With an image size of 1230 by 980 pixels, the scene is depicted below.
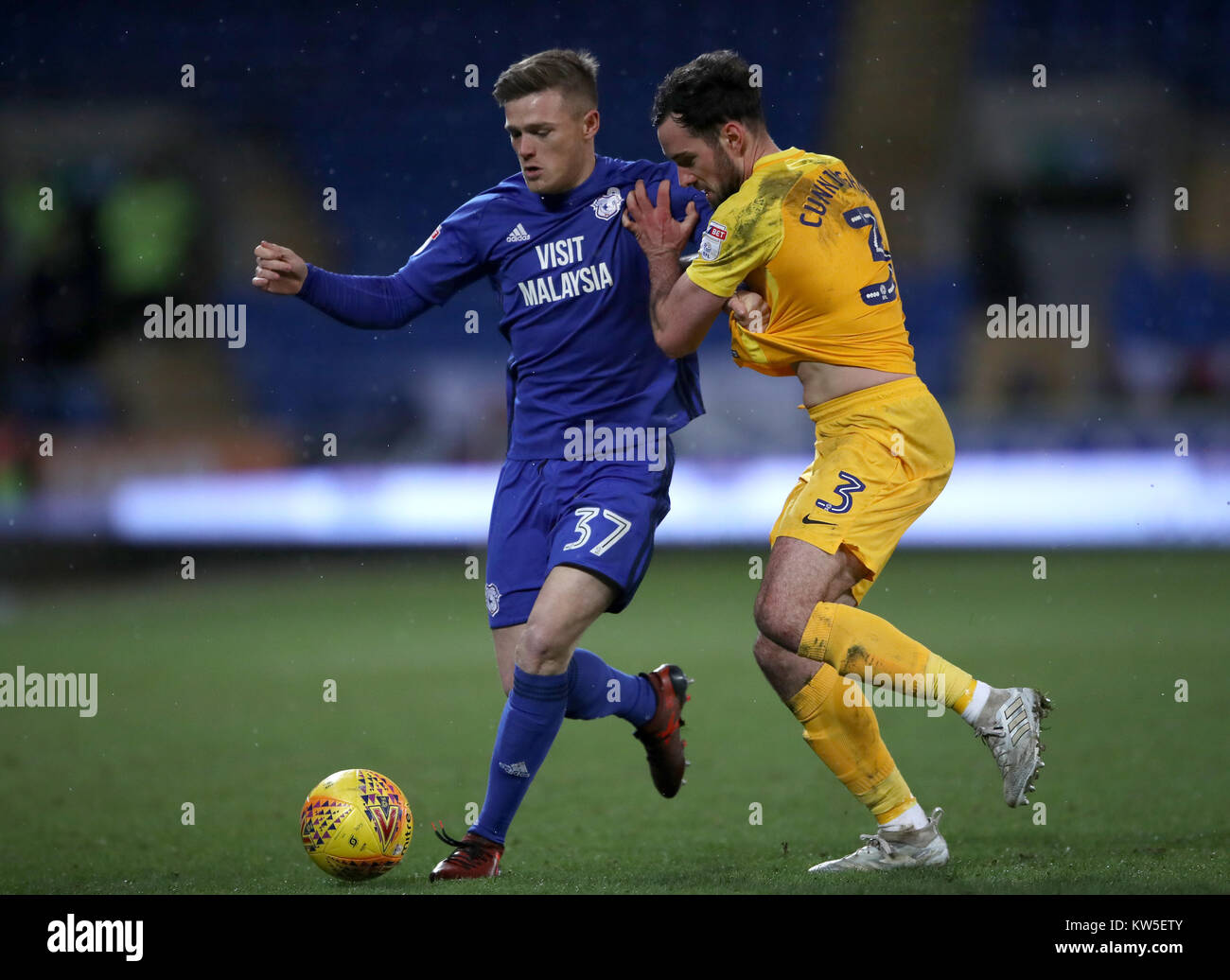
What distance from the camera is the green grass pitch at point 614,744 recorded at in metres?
4.02

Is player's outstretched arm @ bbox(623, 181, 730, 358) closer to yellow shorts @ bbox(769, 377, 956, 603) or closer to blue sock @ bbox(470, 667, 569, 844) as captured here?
yellow shorts @ bbox(769, 377, 956, 603)

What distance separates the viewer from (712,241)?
3.76 m

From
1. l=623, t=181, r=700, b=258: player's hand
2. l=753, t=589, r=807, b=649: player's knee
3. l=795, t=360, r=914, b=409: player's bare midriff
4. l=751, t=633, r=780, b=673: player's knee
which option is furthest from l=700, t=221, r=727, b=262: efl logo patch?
l=751, t=633, r=780, b=673: player's knee

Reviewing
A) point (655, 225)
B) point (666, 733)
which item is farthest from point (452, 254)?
point (666, 733)

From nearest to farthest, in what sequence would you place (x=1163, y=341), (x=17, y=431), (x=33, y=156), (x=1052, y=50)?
1. (x=17, y=431)
2. (x=1163, y=341)
3. (x=33, y=156)
4. (x=1052, y=50)

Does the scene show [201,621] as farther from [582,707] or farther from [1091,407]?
[1091,407]

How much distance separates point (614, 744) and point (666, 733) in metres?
2.01

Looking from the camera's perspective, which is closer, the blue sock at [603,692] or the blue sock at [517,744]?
the blue sock at [517,744]

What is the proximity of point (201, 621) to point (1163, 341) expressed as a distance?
10621mm

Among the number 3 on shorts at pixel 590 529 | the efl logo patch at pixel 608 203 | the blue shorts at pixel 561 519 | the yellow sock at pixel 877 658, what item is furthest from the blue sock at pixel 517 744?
the efl logo patch at pixel 608 203

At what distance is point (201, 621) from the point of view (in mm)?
10695
